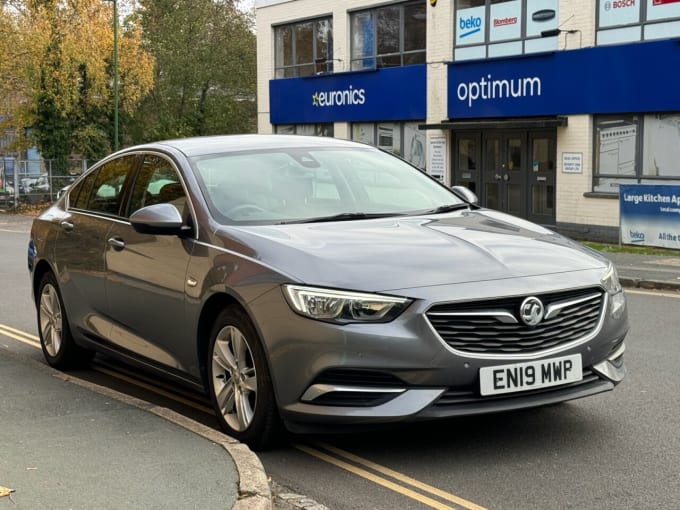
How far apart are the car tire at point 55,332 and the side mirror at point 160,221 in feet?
5.99

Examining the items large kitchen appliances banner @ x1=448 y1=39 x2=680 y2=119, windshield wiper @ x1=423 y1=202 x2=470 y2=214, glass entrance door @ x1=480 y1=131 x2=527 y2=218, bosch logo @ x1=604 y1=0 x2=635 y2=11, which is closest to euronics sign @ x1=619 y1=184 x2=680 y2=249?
large kitchen appliances banner @ x1=448 y1=39 x2=680 y2=119

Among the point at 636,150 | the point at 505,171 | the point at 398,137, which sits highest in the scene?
the point at 398,137

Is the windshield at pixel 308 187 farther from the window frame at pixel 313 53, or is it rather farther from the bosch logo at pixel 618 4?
the window frame at pixel 313 53

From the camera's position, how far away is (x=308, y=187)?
6.00 m

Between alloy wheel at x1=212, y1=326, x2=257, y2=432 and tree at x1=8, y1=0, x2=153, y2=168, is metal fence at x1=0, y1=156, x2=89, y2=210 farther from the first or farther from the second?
alloy wheel at x1=212, y1=326, x2=257, y2=432

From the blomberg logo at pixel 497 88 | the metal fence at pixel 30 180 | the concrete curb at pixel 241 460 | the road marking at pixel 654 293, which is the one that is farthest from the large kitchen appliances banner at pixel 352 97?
the concrete curb at pixel 241 460

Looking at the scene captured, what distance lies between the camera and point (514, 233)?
5.61 m

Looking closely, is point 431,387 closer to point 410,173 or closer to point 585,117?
point 410,173

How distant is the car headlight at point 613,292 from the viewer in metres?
5.24

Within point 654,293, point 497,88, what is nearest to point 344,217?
point 654,293

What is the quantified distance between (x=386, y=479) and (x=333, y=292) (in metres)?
0.93

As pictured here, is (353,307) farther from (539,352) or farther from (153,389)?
(153,389)

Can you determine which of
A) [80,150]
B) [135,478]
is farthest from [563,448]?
[80,150]

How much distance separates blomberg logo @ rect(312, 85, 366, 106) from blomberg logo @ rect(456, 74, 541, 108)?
14.3 feet
